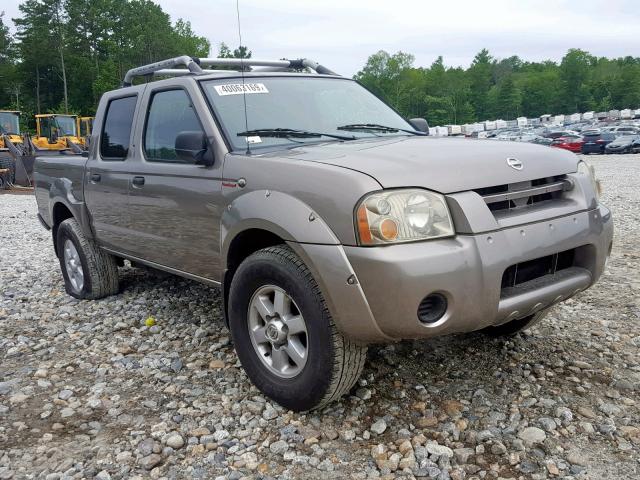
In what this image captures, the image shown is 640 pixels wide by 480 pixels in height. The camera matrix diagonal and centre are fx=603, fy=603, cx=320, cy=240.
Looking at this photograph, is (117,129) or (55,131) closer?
(117,129)

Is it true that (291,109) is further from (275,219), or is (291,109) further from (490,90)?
(490,90)

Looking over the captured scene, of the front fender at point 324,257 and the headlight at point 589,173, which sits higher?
the headlight at point 589,173

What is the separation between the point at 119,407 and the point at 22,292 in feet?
11.0

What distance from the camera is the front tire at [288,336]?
9.74 feet

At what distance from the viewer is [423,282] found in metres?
2.69

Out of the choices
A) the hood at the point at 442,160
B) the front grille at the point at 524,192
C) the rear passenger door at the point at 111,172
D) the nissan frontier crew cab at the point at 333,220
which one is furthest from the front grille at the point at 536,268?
the rear passenger door at the point at 111,172

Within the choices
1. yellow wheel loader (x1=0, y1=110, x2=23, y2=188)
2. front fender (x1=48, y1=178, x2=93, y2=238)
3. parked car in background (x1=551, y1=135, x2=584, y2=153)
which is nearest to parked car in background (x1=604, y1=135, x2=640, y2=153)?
parked car in background (x1=551, y1=135, x2=584, y2=153)

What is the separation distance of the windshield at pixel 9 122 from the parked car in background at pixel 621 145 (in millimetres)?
32039

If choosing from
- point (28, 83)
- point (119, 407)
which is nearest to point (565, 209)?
point (119, 407)

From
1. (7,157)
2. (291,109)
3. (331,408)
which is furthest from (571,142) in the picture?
(331,408)

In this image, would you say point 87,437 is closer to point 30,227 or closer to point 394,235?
point 394,235

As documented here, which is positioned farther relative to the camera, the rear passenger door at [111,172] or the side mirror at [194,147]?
the rear passenger door at [111,172]

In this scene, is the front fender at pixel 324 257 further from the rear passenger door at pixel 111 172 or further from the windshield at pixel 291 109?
the rear passenger door at pixel 111 172

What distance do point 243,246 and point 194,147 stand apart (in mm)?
656
